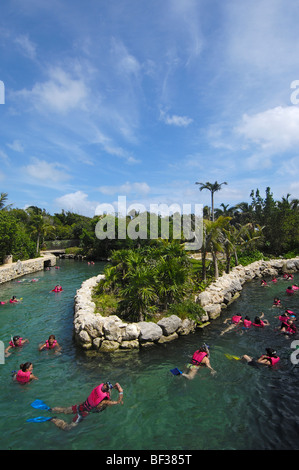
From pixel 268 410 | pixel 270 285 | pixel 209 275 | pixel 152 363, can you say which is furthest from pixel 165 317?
pixel 270 285

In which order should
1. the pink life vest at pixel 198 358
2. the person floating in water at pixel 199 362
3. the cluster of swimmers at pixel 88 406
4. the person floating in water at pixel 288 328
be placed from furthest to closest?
the person floating in water at pixel 288 328
the pink life vest at pixel 198 358
the person floating in water at pixel 199 362
the cluster of swimmers at pixel 88 406

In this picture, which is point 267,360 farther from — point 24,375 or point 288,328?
point 24,375

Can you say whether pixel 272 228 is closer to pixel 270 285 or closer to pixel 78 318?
pixel 270 285

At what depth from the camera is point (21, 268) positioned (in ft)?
105

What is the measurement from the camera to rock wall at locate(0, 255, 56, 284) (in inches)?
1088

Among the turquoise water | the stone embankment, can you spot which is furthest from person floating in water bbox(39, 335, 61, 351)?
the stone embankment

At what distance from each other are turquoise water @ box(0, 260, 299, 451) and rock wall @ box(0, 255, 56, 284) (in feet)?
53.9

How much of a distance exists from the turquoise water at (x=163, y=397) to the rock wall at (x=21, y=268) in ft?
53.9

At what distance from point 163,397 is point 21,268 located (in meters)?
29.3

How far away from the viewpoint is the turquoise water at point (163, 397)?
6.22 meters

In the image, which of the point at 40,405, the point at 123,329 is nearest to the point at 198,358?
the point at 123,329

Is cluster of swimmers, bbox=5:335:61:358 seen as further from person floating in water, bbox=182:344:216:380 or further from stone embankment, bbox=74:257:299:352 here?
person floating in water, bbox=182:344:216:380

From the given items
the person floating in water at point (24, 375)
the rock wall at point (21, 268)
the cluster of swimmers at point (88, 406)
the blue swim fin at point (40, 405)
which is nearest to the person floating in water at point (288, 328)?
the cluster of swimmers at point (88, 406)

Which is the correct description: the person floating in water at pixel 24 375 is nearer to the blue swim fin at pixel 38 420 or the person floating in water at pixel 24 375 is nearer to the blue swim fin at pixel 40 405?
the blue swim fin at pixel 40 405
